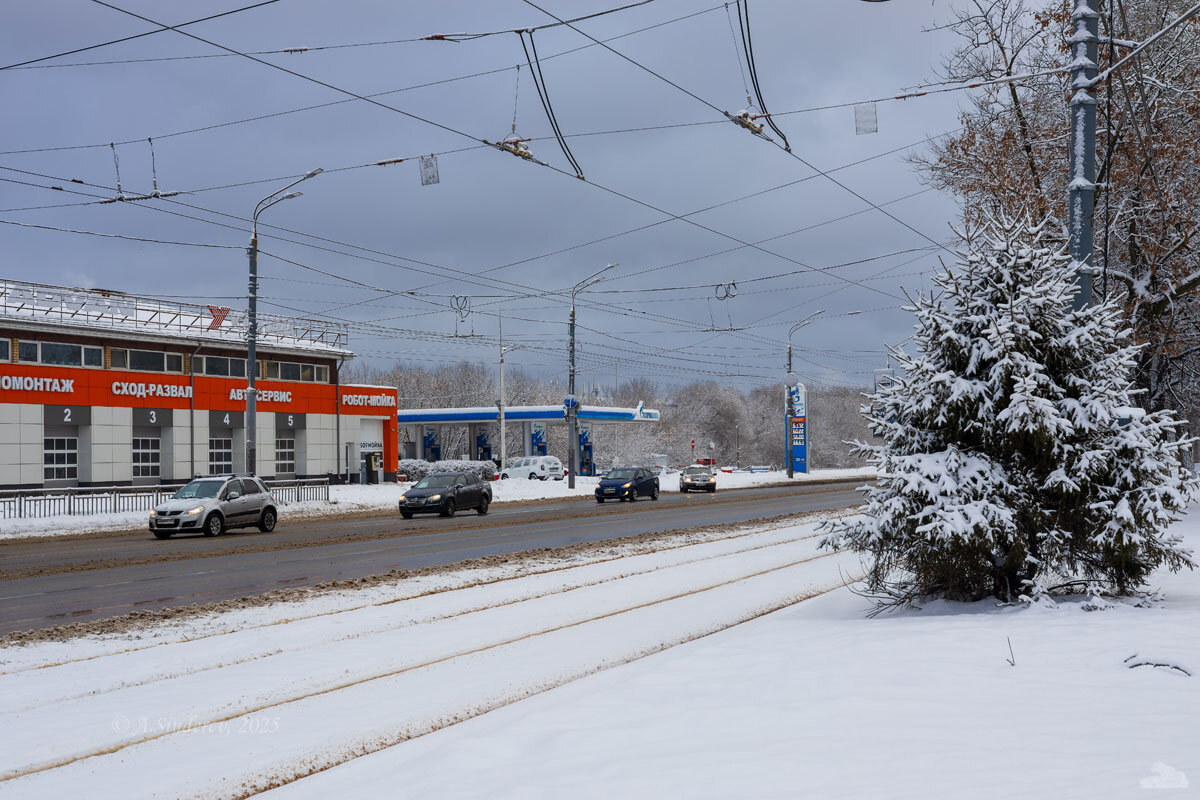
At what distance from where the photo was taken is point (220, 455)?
→ 53.5 metres

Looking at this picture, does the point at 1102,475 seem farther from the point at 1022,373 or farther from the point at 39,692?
the point at 39,692

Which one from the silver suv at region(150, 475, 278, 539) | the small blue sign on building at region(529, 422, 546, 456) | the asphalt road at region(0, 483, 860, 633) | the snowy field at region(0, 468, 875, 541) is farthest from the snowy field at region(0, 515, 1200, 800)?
the small blue sign on building at region(529, 422, 546, 456)

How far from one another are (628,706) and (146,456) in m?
47.9

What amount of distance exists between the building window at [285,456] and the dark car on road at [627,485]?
22.1 metres

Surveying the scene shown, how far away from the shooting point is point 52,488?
44031 mm

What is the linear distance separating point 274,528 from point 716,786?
85.1 feet

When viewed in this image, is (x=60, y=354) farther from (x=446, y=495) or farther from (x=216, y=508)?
(x=446, y=495)

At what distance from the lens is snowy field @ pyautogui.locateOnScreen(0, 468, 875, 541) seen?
2952cm

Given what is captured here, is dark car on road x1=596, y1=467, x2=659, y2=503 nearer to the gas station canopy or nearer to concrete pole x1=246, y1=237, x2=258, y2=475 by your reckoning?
concrete pole x1=246, y1=237, x2=258, y2=475

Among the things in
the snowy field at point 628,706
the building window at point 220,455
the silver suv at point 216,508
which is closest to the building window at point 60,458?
the building window at point 220,455

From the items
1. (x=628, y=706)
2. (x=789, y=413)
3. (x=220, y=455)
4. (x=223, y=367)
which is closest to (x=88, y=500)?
(x=220, y=455)

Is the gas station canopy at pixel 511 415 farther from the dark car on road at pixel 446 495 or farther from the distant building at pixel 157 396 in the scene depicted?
the dark car on road at pixel 446 495

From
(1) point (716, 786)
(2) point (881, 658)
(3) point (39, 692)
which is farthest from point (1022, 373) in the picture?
(3) point (39, 692)

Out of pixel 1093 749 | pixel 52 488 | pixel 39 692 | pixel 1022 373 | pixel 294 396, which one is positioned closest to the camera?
pixel 1093 749
